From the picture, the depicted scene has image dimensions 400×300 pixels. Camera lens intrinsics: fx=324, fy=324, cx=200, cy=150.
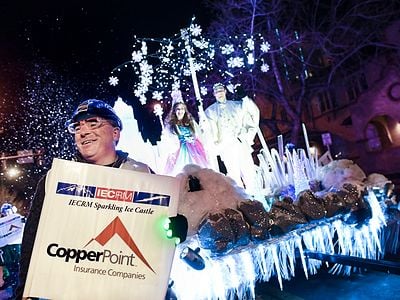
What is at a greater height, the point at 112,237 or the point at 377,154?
the point at 377,154

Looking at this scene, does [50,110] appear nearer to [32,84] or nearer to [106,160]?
[32,84]

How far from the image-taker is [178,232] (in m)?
1.84

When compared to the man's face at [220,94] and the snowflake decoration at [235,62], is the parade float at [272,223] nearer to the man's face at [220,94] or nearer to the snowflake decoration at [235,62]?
the man's face at [220,94]

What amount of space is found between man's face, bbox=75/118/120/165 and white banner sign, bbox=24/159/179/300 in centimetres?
52

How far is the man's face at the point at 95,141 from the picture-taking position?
2367 millimetres

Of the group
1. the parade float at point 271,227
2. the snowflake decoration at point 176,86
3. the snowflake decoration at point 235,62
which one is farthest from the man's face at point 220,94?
the snowflake decoration at point 235,62

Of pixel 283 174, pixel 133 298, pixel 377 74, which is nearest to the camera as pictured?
pixel 133 298

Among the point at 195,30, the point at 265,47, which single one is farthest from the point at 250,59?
the point at 195,30

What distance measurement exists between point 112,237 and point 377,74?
21.3 metres

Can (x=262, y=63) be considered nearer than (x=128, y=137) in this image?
No

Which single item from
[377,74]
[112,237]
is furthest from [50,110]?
[377,74]

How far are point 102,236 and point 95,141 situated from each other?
0.81 m

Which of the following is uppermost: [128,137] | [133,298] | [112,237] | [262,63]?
[262,63]

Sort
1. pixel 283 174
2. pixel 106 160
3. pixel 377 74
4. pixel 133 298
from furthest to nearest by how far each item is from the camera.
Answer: pixel 377 74 < pixel 283 174 < pixel 106 160 < pixel 133 298
